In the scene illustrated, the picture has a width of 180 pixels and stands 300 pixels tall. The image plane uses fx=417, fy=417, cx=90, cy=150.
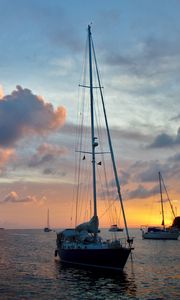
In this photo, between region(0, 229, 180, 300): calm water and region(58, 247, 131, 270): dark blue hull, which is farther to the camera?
region(58, 247, 131, 270): dark blue hull

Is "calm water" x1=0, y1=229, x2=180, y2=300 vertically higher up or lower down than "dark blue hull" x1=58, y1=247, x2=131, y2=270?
lower down

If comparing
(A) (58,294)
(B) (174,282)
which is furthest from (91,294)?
(B) (174,282)

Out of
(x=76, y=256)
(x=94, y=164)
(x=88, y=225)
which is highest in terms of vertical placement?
(x=94, y=164)

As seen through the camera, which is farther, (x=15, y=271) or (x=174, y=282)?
(x=15, y=271)

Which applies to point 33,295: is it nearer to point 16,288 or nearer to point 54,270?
point 16,288

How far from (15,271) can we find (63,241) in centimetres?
813

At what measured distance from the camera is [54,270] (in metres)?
56.7

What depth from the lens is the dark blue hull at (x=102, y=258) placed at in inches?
1887

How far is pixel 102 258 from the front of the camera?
49.3 metres

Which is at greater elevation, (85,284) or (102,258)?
(102,258)

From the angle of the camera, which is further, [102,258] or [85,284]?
[102,258]

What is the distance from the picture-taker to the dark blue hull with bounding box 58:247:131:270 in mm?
47938

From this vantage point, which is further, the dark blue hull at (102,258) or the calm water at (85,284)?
the dark blue hull at (102,258)

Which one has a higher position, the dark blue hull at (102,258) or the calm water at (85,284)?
the dark blue hull at (102,258)
